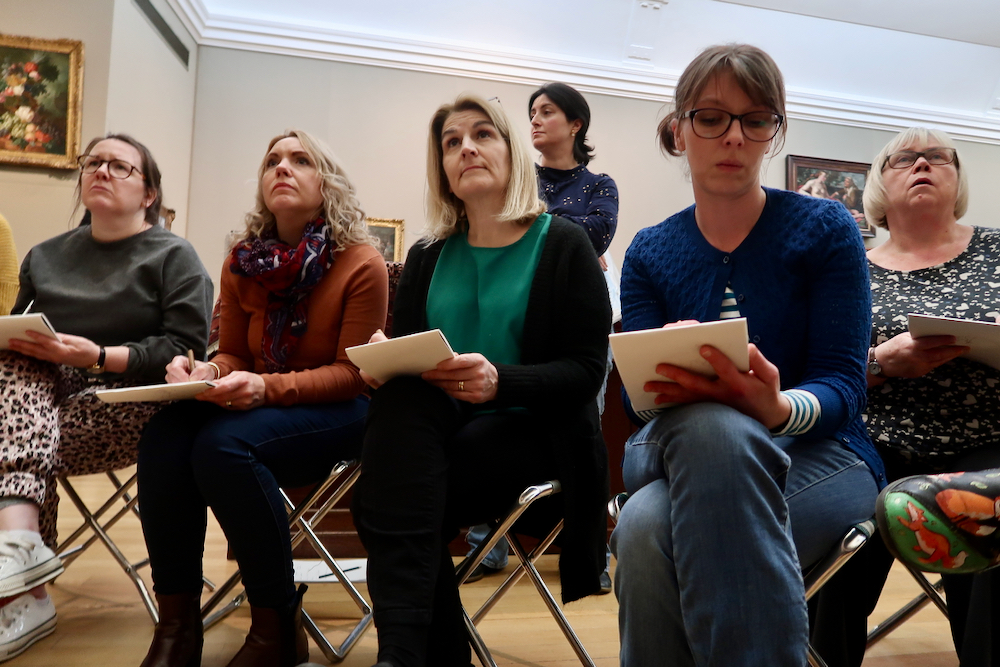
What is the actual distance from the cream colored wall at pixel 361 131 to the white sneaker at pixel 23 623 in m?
3.86

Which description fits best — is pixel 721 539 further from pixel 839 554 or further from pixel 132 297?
Result: pixel 132 297

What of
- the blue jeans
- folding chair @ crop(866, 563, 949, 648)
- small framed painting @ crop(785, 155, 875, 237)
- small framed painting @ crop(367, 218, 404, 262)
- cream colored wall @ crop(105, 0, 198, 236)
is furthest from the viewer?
small framed painting @ crop(785, 155, 875, 237)

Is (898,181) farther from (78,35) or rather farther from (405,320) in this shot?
(78,35)

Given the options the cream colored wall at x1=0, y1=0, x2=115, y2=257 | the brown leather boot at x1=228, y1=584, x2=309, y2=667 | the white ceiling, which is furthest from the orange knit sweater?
the white ceiling

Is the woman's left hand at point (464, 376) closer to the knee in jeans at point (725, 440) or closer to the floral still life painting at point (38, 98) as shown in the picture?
the knee in jeans at point (725, 440)

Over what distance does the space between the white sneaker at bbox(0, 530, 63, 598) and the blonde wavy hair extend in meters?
0.86

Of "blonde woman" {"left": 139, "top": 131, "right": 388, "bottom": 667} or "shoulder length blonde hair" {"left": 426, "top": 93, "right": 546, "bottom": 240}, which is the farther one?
"shoulder length blonde hair" {"left": 426, "top": 93, "right": 546, "bottom": 240}

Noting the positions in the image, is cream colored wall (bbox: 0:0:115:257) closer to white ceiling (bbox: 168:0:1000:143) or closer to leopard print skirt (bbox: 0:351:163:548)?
white ceiling (bbox: 168:0:1000:143)

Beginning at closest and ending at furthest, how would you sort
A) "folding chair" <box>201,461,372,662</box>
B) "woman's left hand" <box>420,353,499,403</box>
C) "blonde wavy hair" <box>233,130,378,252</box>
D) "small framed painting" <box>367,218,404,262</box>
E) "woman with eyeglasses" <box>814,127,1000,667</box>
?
"woman's left hand" <box>420,353,499,403</box>
"woman with eyeglasses" <box>814,127,1000,667</box>
"folding chair" <box>201,461,372,662</box>
"blonde wavy hair" <box>233,130,378,252</box>
"small framed painting" <box>367,218,404,262</box>

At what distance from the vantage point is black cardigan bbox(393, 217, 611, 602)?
1.34 metres

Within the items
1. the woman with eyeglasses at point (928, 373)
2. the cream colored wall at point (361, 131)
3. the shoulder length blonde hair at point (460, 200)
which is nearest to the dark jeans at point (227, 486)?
the shoulder length blonde hair at point (460, 200)

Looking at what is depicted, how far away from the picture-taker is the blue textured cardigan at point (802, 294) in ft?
3.66

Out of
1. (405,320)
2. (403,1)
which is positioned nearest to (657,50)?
(403,1)

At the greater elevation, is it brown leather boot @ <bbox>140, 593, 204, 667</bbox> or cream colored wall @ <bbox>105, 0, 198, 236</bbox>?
cream colored wall @ <bbox>105, 0, 198, 236</bbox>
